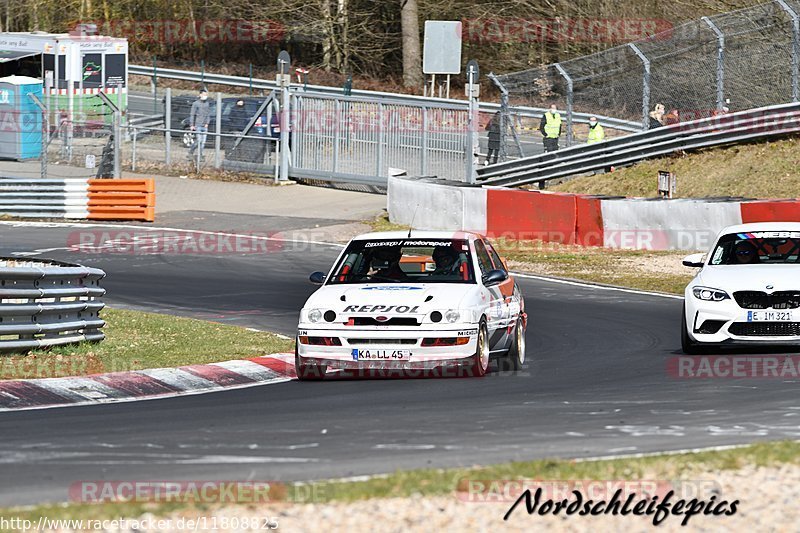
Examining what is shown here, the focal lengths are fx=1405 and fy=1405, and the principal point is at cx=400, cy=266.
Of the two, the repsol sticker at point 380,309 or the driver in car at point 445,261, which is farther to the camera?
the driver in car at point 445,261

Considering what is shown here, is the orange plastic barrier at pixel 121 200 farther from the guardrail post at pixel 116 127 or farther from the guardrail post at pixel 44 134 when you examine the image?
the guardrail post at pixel 116 127

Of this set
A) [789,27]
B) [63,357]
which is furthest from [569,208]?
[63,357]

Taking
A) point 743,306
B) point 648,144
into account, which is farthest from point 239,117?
point 743,306

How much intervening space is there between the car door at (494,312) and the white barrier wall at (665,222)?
10.5 m

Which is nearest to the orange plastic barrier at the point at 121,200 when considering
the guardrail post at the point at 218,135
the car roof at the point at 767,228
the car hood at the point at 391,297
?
the guardrail post at the point at 218,135

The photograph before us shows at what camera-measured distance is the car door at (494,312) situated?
486 inches

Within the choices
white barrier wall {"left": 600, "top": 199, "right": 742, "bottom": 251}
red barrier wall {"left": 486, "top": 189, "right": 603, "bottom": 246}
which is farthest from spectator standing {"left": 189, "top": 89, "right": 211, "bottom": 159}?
white barrier wall {"left": 600, "top": 199, "right": 742, "bottom": 251}

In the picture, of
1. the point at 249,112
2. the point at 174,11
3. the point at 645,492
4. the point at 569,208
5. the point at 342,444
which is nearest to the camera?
the point at 645,492

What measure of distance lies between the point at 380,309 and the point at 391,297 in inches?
7.7

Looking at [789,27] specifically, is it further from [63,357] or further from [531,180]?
[63,357]

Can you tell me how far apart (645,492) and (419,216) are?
20.5m

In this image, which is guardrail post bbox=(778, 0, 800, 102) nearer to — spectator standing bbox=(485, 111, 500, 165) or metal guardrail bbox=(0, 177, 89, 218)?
spectator standing bbox=(485, 111, 500, 165)

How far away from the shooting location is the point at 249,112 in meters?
36.1

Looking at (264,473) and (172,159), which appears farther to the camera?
(172,159)
